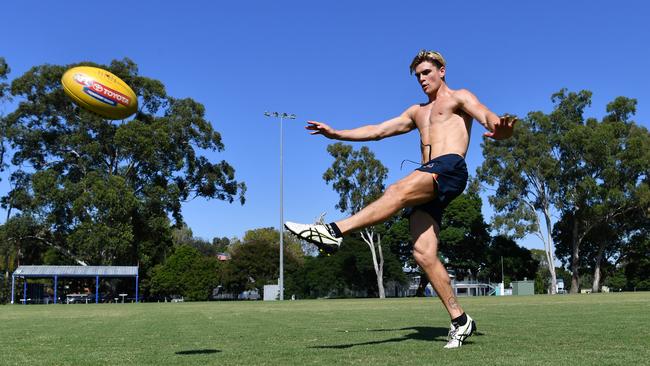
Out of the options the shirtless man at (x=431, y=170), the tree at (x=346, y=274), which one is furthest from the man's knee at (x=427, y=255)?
the tree at (x=346, y=274)

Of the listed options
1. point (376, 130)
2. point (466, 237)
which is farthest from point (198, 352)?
point (466, 237)

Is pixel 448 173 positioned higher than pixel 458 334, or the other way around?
pixel 448 173

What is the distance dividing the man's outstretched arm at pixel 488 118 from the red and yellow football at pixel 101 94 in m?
7.92

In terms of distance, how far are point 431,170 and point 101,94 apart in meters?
8.31

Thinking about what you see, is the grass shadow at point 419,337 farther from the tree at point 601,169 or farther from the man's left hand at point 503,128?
the tree at point 601,169

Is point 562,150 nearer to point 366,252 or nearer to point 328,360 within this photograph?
point 366,252

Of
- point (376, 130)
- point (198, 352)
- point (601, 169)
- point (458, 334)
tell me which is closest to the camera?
point (198, 352)

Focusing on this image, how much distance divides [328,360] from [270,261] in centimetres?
6664

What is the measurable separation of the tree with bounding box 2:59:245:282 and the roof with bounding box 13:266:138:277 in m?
1.42

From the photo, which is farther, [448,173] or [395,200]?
[448,173]

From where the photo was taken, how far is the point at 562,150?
47.1 m

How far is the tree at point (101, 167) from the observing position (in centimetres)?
3916

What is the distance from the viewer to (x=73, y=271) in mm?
37875

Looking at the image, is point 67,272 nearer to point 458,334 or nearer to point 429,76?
point 429,76
